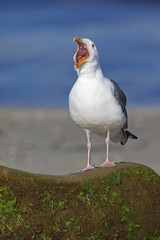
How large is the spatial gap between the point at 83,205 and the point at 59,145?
9784mm

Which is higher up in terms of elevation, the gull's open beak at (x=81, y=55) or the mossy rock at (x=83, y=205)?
the gull's open beak at (x=81, y=55)

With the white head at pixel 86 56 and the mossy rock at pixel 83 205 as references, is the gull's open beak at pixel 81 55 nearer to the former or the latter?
the white head at pixel 86 56

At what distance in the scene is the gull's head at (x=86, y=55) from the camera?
848 centimetres

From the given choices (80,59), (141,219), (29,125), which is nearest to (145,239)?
(141,219)

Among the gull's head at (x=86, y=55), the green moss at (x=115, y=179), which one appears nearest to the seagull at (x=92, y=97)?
the gull's head at (x=86, y=55)

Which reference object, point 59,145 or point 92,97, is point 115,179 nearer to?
point 92,97

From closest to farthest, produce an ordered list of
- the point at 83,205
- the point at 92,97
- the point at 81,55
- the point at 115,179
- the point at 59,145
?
the point at 83,205 → the point at 115,179 → the point at 92,97 → the point at 81,55 → the point at 59,145

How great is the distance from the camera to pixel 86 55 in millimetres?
8539

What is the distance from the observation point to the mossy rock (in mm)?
7535

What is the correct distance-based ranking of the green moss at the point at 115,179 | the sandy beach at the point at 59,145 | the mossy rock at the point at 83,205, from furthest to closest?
the sandy beach at the point at 59,145 → the green moss at the point at 115,179 → the mossy rock at the point at 83,205

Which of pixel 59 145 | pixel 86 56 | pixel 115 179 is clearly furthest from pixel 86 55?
pixel 59 145

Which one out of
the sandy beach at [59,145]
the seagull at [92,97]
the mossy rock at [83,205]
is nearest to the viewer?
the mossy rock at [83,205]

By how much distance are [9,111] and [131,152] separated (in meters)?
6.66

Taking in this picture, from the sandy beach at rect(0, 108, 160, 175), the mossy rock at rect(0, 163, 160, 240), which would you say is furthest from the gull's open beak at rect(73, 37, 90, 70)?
the sandy beach at rect(0, 108, 160, 175)
